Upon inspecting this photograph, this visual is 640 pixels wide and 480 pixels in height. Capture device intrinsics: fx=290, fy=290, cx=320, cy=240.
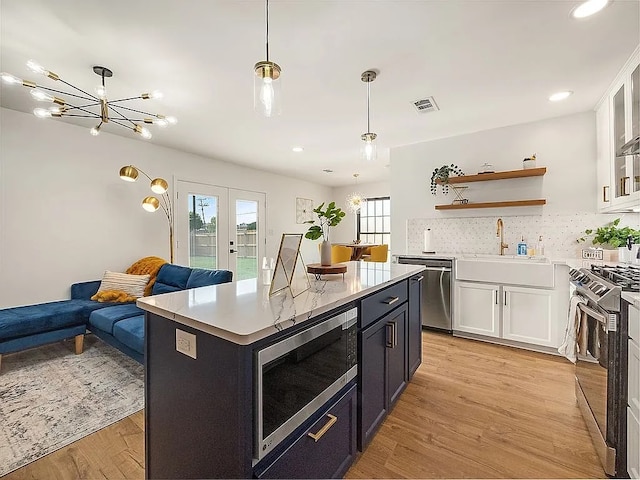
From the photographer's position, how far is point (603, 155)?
2.91 metres

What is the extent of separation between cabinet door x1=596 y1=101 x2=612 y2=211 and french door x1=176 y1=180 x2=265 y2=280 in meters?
5.09

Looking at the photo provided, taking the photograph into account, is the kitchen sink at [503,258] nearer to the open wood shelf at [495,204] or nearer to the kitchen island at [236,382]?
the open wood shelf at [495,204]

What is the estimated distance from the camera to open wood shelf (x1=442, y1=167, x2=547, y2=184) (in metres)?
3.29

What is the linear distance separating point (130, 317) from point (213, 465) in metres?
2.28

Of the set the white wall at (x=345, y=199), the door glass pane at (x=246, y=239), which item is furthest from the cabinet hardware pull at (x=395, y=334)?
the white wall at (x=345, y=199)

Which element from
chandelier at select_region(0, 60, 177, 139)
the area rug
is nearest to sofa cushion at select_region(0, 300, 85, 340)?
the area rug

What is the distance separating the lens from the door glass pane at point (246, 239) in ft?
18.2

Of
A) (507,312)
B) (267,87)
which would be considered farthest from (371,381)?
(507,312)

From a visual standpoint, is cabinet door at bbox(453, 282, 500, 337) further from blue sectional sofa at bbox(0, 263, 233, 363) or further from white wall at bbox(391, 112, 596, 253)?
blue sectional sofa at bbox(0, 263, 233, 363)

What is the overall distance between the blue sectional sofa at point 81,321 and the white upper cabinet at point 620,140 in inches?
140

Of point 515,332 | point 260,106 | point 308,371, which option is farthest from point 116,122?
point 515,332

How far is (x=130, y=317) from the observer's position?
9.07 feet

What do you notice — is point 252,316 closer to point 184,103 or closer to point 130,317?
point 130,317

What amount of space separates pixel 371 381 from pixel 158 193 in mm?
3780
